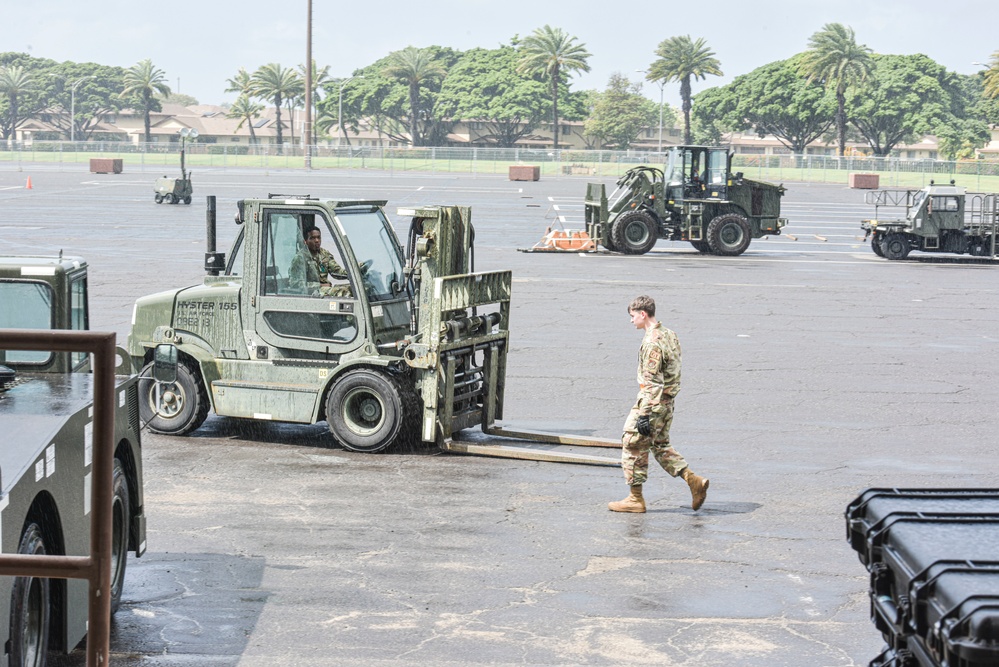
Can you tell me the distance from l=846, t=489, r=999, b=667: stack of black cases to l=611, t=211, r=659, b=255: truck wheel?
94.3ft

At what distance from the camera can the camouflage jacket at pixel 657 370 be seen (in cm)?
972

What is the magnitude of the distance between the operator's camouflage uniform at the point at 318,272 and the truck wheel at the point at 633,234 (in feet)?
74.0

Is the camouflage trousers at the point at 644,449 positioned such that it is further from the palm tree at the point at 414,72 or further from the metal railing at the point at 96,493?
the palm tree at the point at 414,72

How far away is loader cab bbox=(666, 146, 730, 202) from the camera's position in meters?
33.5

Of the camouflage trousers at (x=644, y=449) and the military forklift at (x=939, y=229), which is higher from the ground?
the military forklift at (x=939, y=229)

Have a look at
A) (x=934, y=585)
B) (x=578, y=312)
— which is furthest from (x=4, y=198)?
(x=934, y=585)

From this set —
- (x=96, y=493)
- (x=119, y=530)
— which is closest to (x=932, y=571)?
(x=96, y=493)

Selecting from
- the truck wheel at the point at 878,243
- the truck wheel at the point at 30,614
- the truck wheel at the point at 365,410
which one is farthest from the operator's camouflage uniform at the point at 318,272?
the truck wheel at the point at 878,243

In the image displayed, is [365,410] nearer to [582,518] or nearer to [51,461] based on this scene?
[582,518]

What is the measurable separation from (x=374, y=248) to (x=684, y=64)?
4569 inches

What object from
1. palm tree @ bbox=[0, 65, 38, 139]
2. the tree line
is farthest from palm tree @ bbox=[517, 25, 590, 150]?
palm tree @ bbox=[0, 65, 38, 139]

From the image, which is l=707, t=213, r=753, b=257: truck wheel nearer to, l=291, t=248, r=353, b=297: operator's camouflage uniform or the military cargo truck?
l=291, t=248, r=353, b=297: operator's camouflage uniform

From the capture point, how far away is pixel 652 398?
9.70m

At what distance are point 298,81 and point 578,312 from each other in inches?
4844
